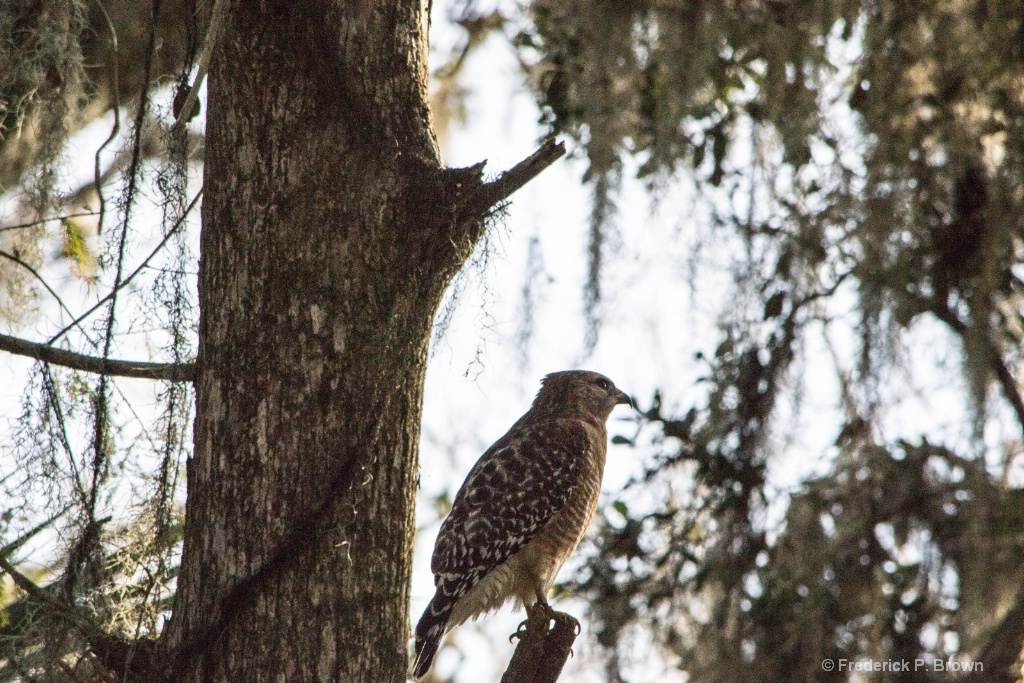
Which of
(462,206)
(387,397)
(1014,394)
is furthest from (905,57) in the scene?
(387,397)

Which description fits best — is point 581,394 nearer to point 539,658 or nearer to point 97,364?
point 539,658

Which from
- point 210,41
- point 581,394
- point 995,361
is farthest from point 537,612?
point 210,41

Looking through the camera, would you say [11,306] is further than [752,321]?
No

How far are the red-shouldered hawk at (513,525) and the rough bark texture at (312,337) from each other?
1.60m

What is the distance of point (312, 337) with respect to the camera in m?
2.43

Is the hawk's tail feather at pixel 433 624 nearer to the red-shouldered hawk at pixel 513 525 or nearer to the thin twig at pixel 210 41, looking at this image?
the red-shouldered hawk at pixel 513 525

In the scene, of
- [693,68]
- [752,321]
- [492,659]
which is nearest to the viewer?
[693,68]

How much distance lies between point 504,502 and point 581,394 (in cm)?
92

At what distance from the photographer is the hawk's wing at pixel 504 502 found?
4137 mm

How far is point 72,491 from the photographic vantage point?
2568 millimetres

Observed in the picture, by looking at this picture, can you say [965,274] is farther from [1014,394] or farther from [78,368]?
[78,368]

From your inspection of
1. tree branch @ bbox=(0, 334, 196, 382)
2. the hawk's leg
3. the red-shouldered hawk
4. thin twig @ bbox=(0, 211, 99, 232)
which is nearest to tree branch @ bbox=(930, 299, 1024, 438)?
the red-shouldered hawk

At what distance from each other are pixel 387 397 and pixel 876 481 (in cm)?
256

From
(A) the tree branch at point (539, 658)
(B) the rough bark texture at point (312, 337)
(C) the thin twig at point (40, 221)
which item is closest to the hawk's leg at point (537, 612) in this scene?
(A) the tree branch at point (539, 658)
